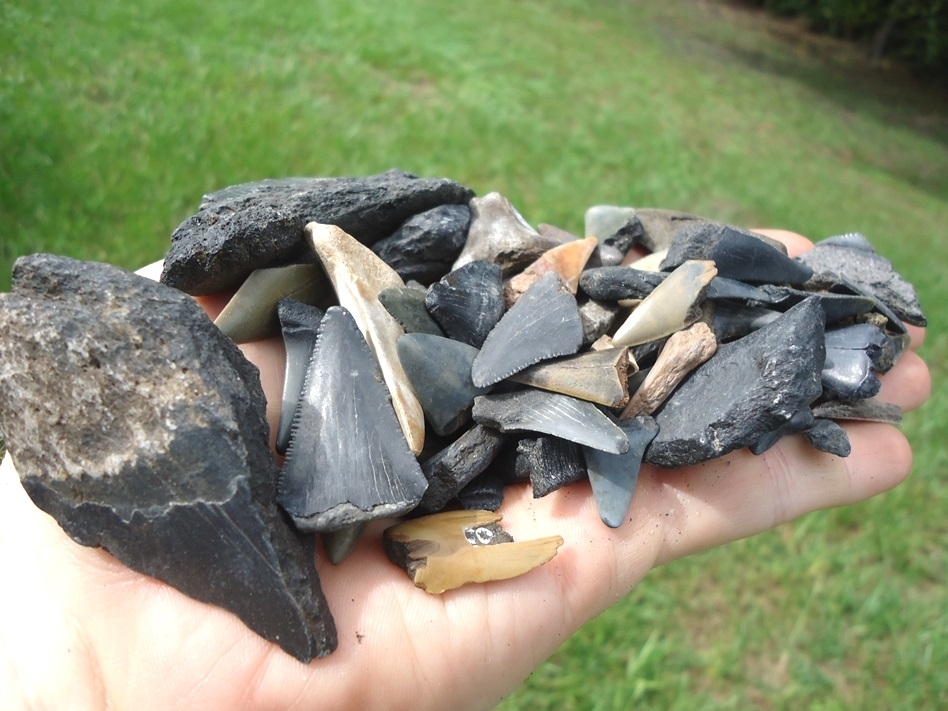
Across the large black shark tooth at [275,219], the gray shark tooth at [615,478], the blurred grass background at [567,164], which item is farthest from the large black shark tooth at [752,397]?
the blurred grass background at [567,164]

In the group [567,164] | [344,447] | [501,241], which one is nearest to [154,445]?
[344,447]

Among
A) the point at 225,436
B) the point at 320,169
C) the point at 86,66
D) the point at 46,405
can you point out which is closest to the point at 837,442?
the point at 225,436

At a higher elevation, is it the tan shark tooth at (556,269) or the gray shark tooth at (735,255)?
the gray shark tooth at (735,255)

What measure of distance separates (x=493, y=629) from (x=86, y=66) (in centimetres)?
311

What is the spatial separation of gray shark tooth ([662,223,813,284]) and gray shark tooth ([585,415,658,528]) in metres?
0.47

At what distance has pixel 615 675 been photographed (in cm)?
195

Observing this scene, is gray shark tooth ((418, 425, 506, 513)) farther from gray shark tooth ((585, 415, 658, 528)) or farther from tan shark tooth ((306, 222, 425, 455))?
gray shark tooth ((585, 415, 658, 528))

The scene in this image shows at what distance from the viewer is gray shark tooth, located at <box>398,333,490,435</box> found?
136 cm

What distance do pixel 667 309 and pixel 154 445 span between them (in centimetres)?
98

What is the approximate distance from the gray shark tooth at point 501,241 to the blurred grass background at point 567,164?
105 cm

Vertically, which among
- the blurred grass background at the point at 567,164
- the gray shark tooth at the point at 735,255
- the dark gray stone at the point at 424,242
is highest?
the gray shark tooth at the point at 735,255

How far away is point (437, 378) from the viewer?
1.36 m

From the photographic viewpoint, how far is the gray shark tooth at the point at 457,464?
4.35ft

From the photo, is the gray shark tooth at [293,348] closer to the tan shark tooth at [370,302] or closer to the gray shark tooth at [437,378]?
the tan shark tooth at [370,302]
